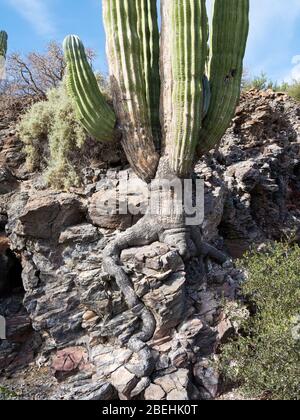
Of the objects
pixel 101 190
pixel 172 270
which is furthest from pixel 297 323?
pixel 101 190

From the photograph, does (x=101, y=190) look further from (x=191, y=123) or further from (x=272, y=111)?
(x=272, y=111)

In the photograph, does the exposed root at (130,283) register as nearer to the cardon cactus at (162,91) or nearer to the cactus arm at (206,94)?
the cardon cactus at (162,91)

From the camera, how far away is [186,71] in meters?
4.63

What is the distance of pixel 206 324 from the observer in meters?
4.46

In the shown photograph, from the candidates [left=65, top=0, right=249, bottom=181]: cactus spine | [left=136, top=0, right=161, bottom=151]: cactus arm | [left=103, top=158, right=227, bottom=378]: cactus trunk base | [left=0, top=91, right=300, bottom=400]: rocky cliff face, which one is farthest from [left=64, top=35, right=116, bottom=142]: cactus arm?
[left=103, top=158, right=227, bottom=378]: cactus trunk base

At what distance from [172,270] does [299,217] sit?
461cm

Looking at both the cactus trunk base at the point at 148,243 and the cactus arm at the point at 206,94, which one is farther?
the cactus arm at the point at 206,94

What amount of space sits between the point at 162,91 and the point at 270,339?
3.33 metres

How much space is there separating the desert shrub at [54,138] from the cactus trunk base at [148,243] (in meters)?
1.38

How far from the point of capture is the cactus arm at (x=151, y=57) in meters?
5.08

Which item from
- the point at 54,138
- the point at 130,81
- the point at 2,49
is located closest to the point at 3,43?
the point at 2,49

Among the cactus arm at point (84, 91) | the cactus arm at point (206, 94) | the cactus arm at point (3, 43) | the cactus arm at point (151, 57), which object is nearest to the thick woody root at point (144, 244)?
the cactus arm at point (151, 57)

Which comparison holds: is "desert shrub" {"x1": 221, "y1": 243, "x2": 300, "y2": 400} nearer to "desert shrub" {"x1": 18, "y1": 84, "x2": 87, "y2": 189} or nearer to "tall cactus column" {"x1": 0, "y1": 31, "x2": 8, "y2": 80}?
"desert shrub" {"x1": 18, "y1": 84, "x2": 87, "y2": 189}
